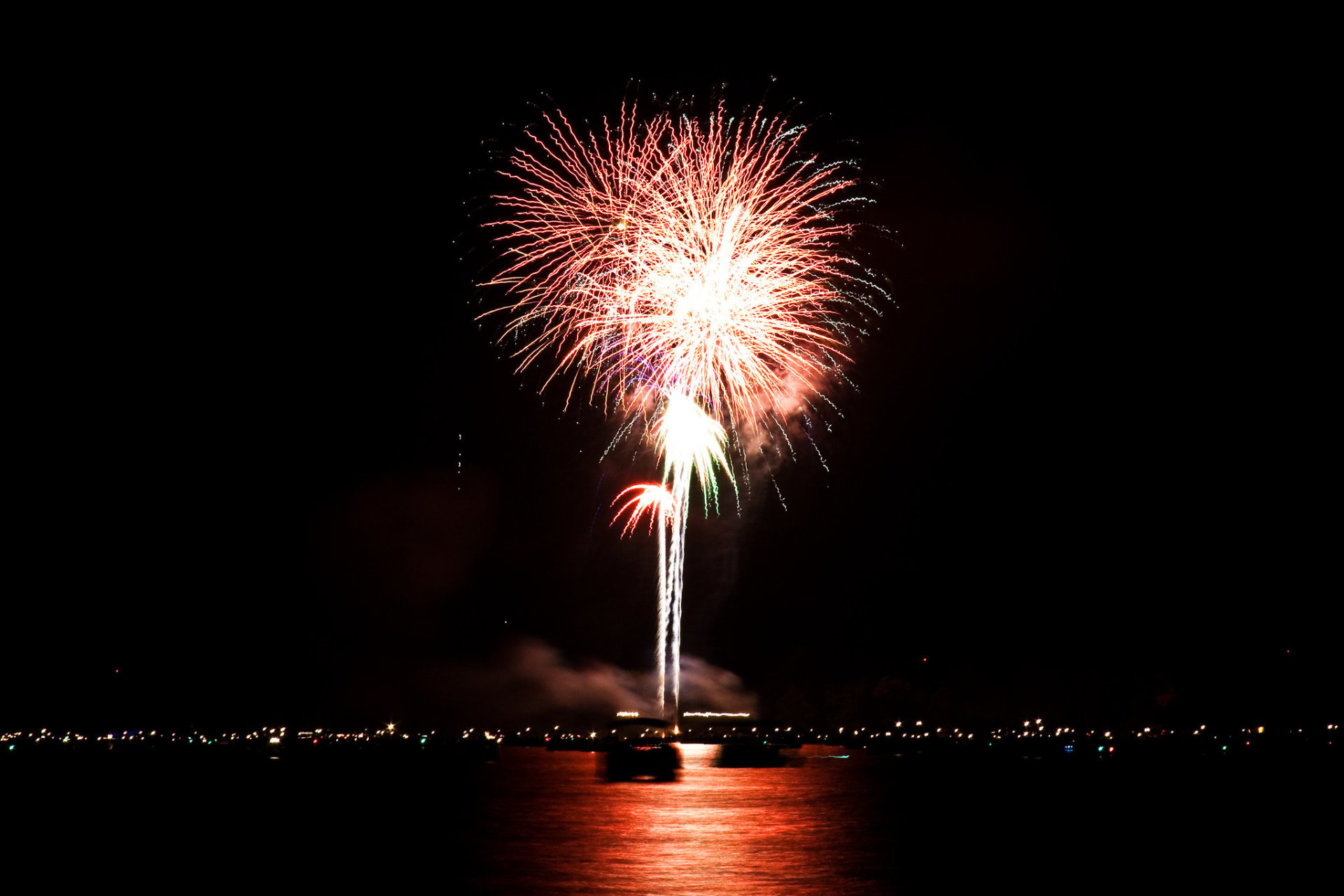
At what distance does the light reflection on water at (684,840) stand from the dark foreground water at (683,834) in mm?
96

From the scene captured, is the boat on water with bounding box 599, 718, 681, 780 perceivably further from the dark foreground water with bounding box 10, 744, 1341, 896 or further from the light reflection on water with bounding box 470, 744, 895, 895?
the light reflection on water with bounding box 470, 744, 895, 895

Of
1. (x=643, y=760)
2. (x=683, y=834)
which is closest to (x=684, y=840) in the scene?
(x=683, y=834)

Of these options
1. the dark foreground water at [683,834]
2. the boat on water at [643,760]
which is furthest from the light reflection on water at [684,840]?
the boat on water at [643,760]

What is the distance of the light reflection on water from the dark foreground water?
3.8 inches

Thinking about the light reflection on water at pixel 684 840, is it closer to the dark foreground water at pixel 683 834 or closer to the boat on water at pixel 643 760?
the dark foreground water at pixel 683 834

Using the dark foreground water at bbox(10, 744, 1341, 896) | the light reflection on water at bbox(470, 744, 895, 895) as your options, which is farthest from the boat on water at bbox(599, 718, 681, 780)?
the light reflection on water at bbox(470, 744, 895, 895)

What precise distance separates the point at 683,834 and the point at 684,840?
140 cm

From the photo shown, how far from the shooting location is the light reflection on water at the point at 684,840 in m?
18.4

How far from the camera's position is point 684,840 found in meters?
24.5

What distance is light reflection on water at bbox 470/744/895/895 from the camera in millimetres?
18406
